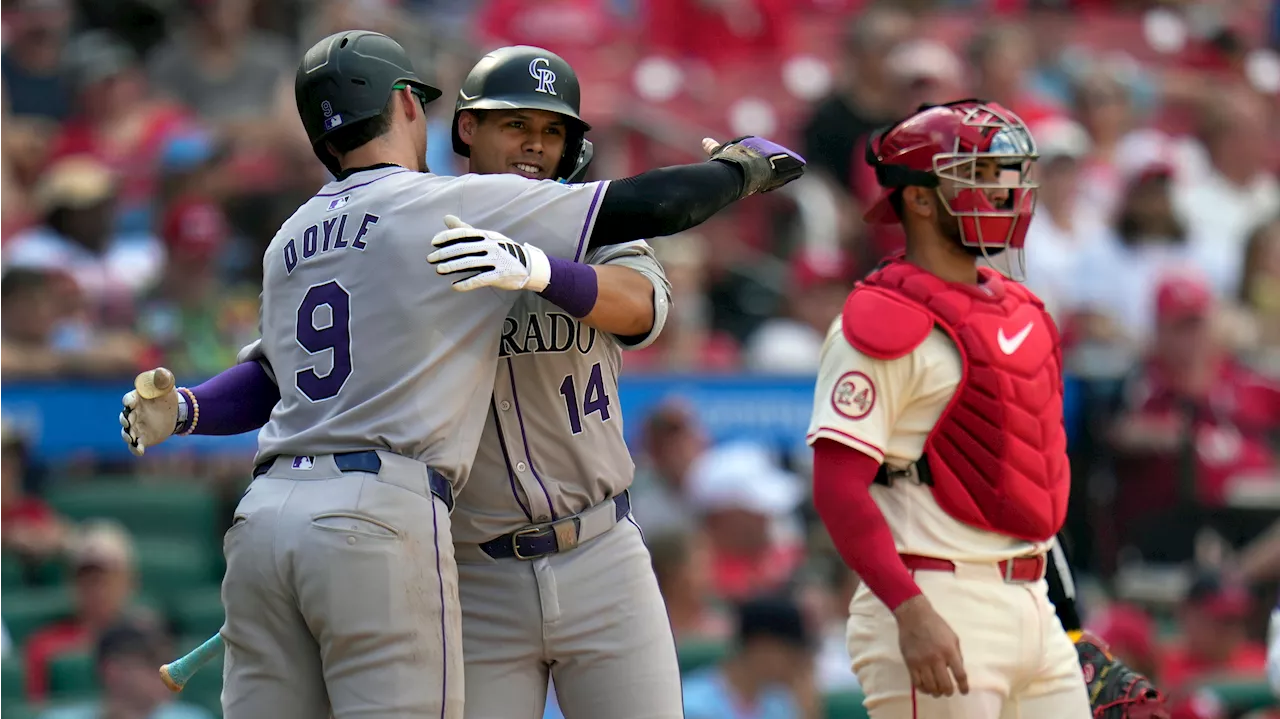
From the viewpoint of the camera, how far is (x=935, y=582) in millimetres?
4133

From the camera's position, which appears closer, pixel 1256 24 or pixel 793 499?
pixel 793 499

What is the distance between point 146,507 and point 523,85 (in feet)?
14.5

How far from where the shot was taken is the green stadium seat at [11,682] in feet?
21.8

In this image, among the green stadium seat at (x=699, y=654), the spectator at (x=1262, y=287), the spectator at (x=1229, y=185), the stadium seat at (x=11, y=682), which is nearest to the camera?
the stadium seat at (x=11, y=682)

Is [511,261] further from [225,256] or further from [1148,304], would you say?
[1148,304]

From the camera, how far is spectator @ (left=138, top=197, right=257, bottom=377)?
8000 millimetres

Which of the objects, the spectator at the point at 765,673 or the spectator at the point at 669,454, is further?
the spectator at the point at 669,454

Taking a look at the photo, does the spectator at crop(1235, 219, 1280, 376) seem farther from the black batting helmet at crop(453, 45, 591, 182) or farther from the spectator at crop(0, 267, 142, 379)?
the black batting helmet at crop(453, 45, 591, 182)

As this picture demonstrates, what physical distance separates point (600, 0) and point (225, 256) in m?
3.66

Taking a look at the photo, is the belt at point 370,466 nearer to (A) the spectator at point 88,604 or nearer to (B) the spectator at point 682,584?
(B) the spectator at point 682,584

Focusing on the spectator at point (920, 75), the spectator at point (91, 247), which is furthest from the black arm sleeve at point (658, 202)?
the spectator at point (920, 75)

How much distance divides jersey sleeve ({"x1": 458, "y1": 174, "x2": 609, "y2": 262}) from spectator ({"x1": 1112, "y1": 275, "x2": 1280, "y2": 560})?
482 centimetres

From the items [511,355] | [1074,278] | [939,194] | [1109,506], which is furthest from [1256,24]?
[511,355]

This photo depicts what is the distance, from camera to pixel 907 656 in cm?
399
